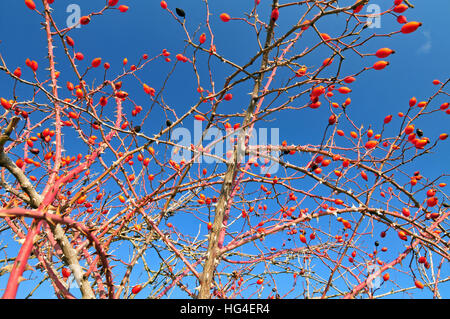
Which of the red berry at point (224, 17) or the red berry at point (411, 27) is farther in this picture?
the red berry at point (224, 17)

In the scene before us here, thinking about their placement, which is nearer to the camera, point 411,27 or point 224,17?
point 411,27

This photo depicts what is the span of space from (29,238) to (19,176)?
3.24 ft

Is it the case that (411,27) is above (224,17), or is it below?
below

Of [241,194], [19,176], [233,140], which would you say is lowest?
[19,176]

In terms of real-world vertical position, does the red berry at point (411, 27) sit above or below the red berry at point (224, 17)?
below

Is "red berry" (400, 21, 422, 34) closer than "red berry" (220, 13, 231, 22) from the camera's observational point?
Yes

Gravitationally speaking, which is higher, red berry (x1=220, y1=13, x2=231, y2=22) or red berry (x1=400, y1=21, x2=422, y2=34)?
red berry (x1=220, y1=13, x2=231, y2=22)

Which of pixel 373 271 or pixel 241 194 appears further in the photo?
pixel 241 194
